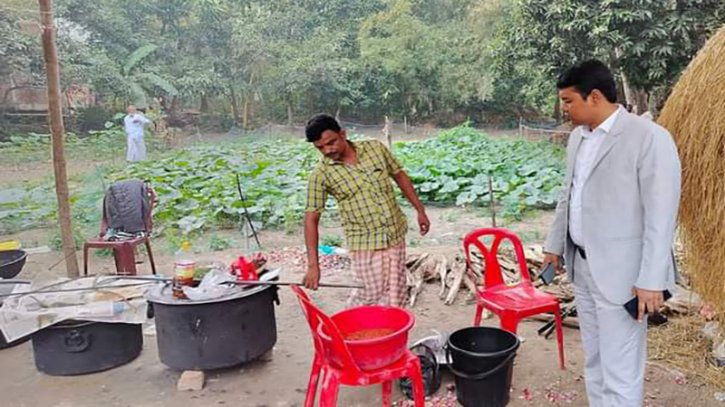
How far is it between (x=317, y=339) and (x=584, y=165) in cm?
119

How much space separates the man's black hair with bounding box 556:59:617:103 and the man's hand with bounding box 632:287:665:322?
0.64m

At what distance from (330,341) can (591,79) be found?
1295mm

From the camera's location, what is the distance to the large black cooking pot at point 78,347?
9.84ft

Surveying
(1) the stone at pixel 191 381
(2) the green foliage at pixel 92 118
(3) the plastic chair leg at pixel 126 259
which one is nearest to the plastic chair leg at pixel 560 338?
(1) the stone at pixel 191 381

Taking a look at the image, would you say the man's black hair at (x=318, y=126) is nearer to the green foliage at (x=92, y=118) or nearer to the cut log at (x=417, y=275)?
the cut log at (x=417, y=275)

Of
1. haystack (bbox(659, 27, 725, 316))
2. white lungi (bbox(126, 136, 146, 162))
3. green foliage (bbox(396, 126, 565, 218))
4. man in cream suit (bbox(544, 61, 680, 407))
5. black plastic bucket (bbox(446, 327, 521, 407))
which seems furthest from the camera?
white lungi (bbox(126, 136, 146, 162))

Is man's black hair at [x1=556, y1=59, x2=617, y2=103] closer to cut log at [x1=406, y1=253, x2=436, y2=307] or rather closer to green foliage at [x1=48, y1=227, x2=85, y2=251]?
cut log at [x1=406, y1=253, x2=436, y2=307]

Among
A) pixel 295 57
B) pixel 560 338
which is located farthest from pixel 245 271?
pixel 295 57

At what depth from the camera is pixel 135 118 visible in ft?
31.6

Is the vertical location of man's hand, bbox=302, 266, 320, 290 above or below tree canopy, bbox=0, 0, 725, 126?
below

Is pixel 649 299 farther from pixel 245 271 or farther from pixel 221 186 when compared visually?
pixel 221 186

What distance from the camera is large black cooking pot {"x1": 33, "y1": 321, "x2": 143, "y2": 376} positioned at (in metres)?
3.00

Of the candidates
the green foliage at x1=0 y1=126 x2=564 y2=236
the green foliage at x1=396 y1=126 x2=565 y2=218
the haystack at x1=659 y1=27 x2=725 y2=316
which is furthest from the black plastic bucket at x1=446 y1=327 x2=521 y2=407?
the green foliage at x1=396 y1=126 x2=565 y2=218

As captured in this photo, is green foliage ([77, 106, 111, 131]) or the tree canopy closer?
green foliage ([77, 106, 111, 131])
